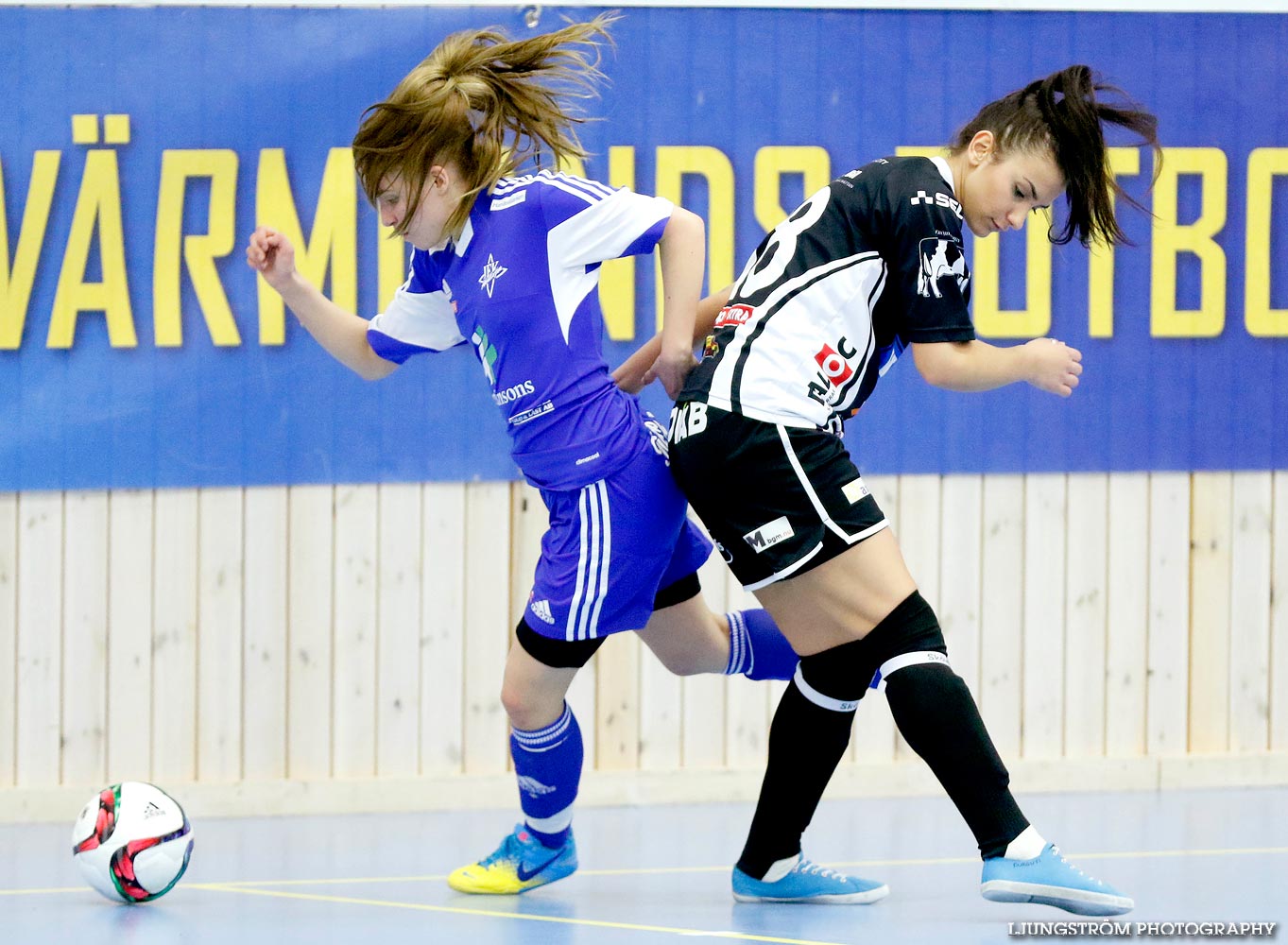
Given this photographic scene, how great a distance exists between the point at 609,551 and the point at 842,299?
0.56 meters

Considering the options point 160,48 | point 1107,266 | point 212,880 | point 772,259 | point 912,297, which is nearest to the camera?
point 912,297

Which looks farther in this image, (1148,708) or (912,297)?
(1148,708)

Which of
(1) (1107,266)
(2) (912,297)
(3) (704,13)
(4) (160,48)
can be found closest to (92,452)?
(4) (160,48)

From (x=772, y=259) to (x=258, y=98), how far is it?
159cm

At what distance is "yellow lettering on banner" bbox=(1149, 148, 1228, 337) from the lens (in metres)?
3.98

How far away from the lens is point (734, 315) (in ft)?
8.57

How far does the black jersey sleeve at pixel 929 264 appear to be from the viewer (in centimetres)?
245

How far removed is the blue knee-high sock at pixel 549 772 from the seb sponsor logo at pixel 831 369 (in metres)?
0.75

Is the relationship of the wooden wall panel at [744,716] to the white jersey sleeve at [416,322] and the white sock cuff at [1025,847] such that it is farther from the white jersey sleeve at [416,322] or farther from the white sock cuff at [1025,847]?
the white sock cuff at [1025,847]

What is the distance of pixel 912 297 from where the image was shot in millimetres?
2453

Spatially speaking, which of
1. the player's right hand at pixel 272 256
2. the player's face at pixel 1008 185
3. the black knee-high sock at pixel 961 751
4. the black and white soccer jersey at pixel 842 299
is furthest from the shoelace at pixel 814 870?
the player's right hand at pixel 272 256

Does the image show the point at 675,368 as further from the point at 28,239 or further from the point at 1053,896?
the point at 28,239

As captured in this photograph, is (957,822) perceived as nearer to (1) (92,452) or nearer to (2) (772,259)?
(2) (772,259)

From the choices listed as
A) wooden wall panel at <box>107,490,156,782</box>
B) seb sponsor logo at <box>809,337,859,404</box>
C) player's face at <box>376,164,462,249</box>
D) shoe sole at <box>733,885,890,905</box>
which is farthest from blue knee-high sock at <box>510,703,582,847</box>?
wooden wall panel at <box>107,490,156,782</box>
